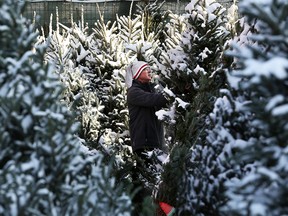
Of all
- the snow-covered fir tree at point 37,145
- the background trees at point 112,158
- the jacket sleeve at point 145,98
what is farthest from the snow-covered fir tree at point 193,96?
the snow-covered fir tree at point 37,145

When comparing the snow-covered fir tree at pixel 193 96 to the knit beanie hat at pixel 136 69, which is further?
the knit beanie hat at pixel 136 69

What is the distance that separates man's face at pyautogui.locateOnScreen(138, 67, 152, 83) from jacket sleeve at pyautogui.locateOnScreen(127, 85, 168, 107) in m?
0.21

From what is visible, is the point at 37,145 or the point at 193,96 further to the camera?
the point at 193,96

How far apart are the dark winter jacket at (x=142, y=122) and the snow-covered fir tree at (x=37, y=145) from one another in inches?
181

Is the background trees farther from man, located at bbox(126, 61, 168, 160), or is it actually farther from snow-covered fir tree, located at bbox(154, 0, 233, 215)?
man, located at bbox(126, 61, 168, 160)

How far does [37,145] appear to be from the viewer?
2.55 meters

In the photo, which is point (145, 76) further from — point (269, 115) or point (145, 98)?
point (269, 115)

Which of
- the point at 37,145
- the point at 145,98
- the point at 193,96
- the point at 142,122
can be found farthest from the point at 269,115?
the point at 142,122

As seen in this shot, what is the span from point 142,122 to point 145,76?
2.09 feet

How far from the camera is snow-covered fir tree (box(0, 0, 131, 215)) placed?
2508 mm

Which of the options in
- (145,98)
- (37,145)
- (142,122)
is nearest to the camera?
(37,145)

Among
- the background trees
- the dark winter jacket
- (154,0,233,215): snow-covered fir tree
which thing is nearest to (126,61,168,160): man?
the dark winter jacket

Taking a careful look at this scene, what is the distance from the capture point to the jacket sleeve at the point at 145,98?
6.96m

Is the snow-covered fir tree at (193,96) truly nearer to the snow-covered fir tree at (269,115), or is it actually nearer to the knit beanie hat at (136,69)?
the knit beanie hat at (136,69)
